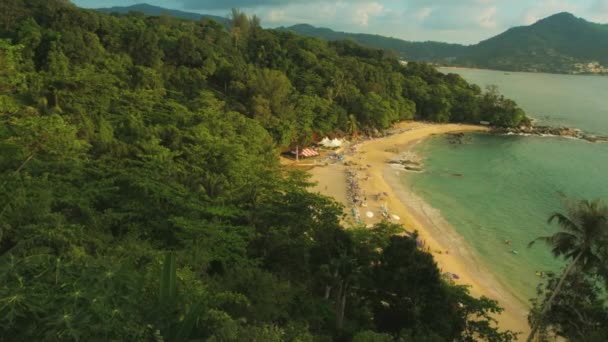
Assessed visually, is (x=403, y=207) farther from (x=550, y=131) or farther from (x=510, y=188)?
(x=550, y=131)

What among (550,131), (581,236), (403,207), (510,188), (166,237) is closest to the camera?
(581,236)

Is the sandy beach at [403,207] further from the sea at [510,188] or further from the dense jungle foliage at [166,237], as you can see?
the dense jungle foliage at [166,237]

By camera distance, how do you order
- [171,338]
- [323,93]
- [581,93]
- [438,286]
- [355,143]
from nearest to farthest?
1. [171,338]
2. [438,286]
3. [355,143]
4. [323,93]
5. [581,93]

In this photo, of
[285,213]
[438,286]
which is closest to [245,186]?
[285,213]

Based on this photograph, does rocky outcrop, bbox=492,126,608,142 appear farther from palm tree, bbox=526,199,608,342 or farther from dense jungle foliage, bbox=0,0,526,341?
palm tree, bbox=526,199,608,342

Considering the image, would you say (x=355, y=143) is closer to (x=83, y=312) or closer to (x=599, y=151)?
(x=599, y=151)

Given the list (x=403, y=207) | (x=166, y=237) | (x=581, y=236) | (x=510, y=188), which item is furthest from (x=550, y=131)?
(x=166, y=237)
